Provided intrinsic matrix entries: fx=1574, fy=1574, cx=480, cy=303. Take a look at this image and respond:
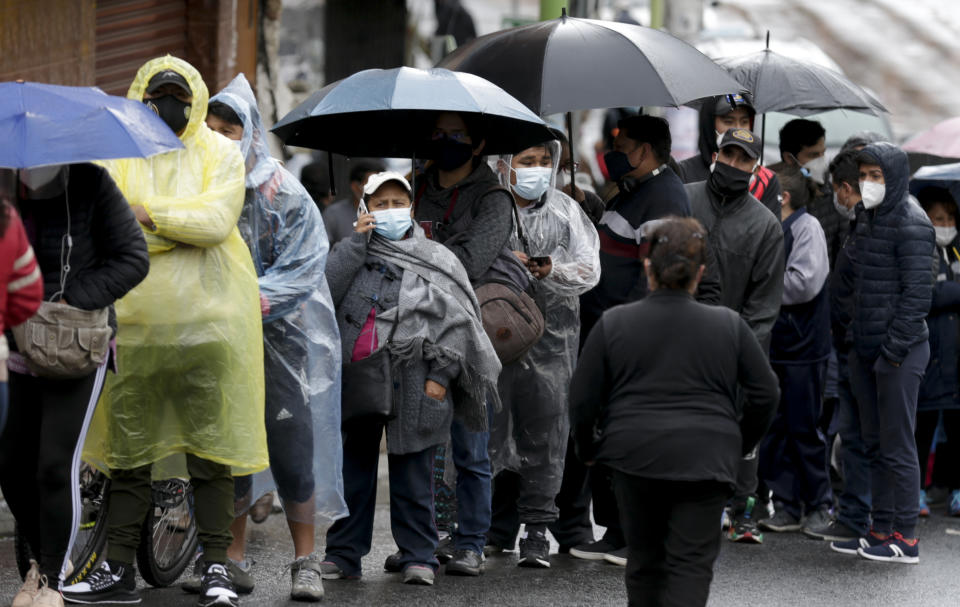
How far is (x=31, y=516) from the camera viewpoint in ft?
18.8

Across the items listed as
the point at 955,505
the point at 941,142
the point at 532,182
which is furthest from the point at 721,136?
the point at 955,505

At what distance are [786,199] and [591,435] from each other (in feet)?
11.7

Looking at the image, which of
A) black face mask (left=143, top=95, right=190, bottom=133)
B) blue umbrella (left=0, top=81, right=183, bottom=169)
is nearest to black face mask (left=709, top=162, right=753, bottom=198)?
black face mask (left=143, top=95, right=190, bottom=133)

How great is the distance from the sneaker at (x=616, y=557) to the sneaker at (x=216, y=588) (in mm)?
2014

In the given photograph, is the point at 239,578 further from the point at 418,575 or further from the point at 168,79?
the point at 168,79

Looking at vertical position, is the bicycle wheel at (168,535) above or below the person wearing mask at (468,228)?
below

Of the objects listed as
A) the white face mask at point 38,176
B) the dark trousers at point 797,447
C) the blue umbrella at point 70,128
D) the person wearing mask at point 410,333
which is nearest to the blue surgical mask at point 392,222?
the person wearing mask at point 410,333

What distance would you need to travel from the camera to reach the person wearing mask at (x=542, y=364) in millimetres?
7156

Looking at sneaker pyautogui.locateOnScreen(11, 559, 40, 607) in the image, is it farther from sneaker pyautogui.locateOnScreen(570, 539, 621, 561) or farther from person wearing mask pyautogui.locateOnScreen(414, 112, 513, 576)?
sneaker pyautogui.locateOnScreen(570, 539, 621, 561)

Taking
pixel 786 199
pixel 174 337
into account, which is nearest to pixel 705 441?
pixel 174 337

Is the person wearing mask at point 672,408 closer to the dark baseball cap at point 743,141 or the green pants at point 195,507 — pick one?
the green pants at point 195,507

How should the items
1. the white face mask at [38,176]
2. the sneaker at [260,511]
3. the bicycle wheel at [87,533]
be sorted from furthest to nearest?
the sneaker at [260,511], the bicycle wheel at [87,533], the white face mask at [38,176]

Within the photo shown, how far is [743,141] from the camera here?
7.53m

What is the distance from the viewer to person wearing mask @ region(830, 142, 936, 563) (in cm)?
761
